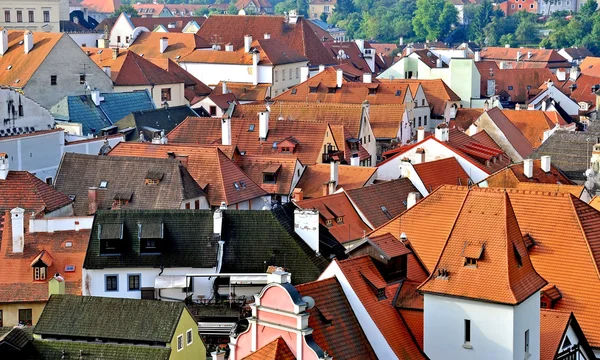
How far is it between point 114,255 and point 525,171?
812 inches

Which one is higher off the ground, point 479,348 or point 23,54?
point 23,54

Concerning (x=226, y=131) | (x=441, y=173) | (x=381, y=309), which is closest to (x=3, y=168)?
(x=226, y=131)

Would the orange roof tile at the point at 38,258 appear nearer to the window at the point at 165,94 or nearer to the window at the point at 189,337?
the window at the point at 189,337

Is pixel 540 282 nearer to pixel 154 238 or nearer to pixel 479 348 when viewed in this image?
pixel 479 348

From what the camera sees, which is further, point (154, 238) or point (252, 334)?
point (154, 238)

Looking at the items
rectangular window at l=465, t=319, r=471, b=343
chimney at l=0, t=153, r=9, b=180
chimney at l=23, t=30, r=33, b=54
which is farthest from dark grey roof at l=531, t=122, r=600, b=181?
chimney at l=23, t=30, r=33, b=54

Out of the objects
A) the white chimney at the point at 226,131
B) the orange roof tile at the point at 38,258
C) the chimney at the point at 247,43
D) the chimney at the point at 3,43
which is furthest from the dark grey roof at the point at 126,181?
the chimney at the point at 247,43

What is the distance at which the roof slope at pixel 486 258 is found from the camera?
36.5 m

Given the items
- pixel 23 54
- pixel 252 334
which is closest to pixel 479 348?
pixel 252 334

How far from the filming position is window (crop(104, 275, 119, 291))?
153 ft

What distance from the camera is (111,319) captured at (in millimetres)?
39375

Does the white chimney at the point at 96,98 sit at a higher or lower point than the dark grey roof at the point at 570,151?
higher

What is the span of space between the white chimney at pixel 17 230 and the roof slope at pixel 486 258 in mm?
17321

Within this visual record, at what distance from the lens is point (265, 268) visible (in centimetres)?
4572
